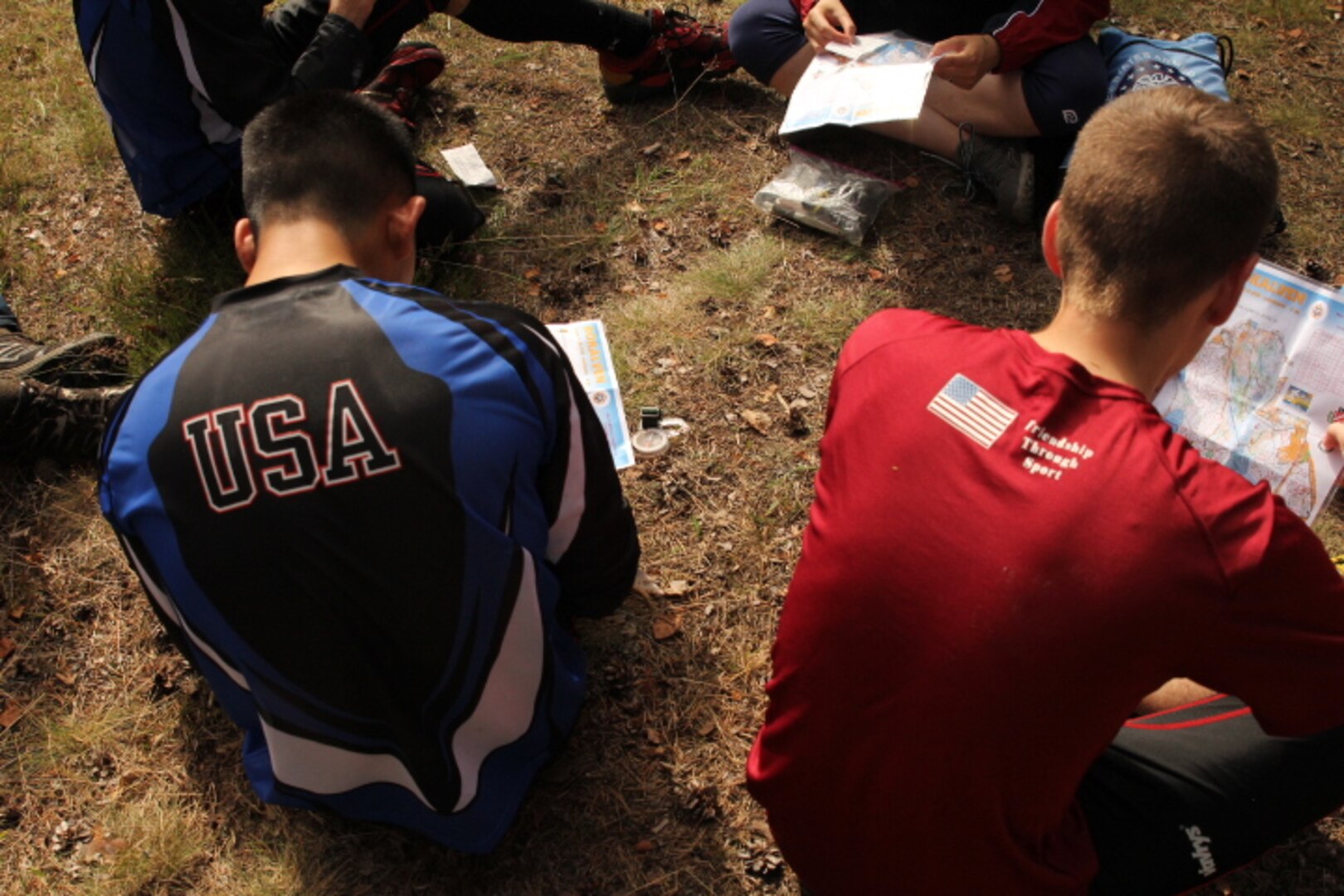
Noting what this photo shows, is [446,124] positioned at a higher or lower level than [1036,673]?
lower

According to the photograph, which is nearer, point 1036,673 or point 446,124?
point 1036,673

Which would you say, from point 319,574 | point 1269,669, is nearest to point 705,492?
point 319,574

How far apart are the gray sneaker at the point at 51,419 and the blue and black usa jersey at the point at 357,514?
61.0 inches

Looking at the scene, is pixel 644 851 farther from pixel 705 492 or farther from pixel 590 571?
pixel 705 492

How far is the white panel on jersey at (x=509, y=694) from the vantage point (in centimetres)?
193

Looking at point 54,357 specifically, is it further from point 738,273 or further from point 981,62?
point 981,62

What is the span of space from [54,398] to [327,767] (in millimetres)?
2004

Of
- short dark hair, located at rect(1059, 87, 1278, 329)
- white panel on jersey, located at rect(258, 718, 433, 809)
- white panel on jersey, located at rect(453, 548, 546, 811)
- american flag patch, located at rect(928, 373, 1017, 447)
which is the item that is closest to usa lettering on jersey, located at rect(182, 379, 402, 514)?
white panel on jersey, located at rect(453, 548, 546, 811)

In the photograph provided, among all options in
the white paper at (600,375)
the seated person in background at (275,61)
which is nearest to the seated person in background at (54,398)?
the seated person in background at (275,61)

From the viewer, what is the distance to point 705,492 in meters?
3.06

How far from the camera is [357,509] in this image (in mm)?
1694

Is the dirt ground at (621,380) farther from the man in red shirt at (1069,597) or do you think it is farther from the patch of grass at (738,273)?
the man in red shirt at (1069,597)

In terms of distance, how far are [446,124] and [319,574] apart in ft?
10.8

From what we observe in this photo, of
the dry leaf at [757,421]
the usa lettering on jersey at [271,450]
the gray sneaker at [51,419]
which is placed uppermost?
the usa lettering on jersey at [271,450]
